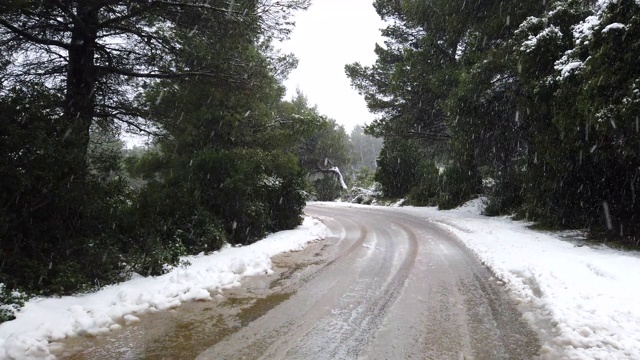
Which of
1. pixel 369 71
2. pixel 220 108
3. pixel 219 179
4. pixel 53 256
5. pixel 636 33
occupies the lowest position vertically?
pixel 53 256

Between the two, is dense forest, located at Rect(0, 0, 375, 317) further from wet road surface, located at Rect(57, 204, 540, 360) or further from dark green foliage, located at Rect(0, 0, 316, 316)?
wet road surface, located at Rect(57, 204, 540, 360)

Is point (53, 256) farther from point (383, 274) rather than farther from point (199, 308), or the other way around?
point (383, 274)

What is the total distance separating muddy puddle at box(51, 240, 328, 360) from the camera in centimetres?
411

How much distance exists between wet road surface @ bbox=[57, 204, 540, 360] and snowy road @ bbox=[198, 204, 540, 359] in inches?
0.5

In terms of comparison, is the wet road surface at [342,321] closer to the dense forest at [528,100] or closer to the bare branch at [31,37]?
the dense forest at [528,100]

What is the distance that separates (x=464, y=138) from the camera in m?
16.4

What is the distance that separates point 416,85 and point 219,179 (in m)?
13.5

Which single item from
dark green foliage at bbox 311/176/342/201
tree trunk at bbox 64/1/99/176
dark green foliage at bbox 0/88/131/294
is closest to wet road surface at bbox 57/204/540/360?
dark green foliage at bbox 0/88/131/294

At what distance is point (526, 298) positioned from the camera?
19.6 ft

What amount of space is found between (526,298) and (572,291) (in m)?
0.71

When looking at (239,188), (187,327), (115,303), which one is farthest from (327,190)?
(187,327)

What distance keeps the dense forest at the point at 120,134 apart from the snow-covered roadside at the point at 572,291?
6.17 metres

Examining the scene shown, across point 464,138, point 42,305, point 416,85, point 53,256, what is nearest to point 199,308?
point 42,305

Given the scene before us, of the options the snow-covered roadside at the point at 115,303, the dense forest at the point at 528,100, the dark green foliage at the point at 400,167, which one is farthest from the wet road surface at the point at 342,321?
the dark green foliage at the point at 400,167
